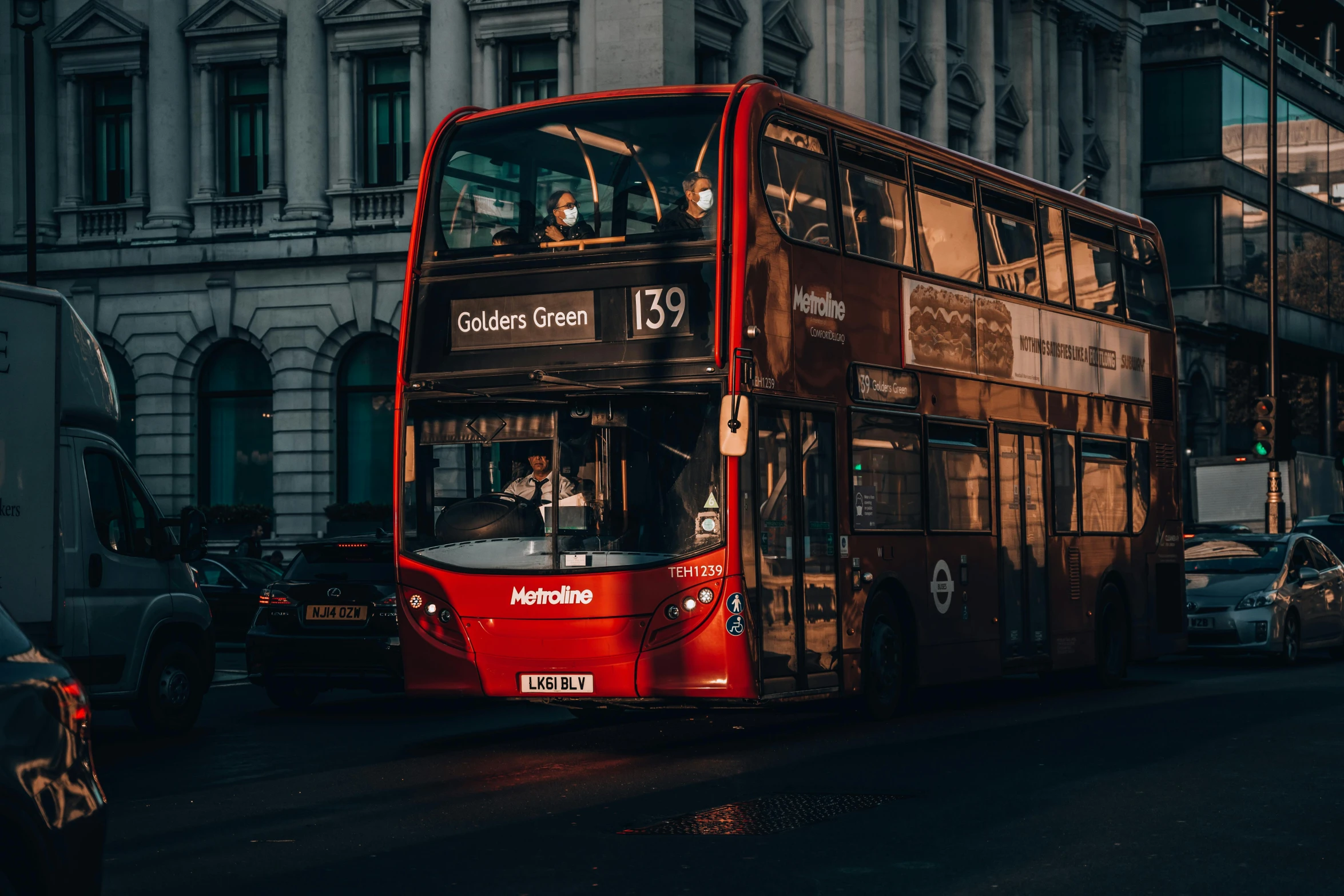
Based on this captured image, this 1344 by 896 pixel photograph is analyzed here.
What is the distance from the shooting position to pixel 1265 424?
99.2ft

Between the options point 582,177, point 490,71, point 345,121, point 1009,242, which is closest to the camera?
point 582,177

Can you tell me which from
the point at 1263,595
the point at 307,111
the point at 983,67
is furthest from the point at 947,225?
the point at 983,67

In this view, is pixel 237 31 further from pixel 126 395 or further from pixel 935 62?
pixel 935 62

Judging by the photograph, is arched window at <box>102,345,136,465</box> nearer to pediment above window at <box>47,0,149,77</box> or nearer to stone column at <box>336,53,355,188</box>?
pediment above window at <box>47,0,149,77</box>

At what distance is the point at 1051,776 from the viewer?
10.8m

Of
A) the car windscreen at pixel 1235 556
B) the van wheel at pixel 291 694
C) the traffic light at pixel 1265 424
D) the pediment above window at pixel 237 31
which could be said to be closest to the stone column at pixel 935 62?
the traffic light at pixel 1265 424

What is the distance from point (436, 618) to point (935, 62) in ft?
101

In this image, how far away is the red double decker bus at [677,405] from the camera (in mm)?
12305

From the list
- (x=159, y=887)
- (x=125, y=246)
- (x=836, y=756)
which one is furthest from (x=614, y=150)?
(x=125, y=246)

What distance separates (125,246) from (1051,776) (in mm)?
27802

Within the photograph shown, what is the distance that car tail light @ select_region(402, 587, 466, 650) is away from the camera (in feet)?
41.8

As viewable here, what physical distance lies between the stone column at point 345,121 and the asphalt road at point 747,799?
19.4m

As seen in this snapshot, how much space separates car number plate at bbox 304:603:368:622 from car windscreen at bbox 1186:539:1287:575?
36.5 ft

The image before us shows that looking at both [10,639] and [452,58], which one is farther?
[452,58]
